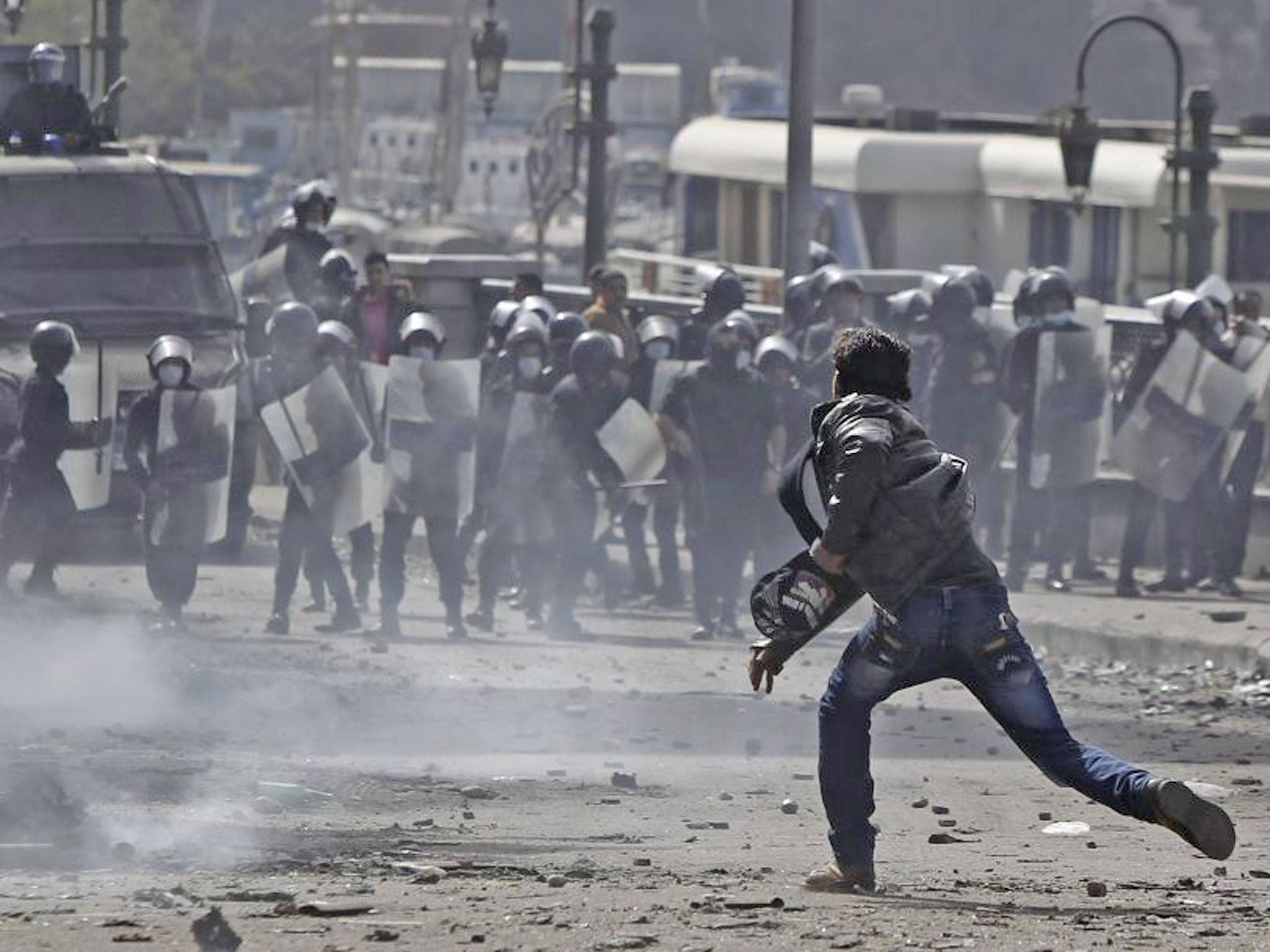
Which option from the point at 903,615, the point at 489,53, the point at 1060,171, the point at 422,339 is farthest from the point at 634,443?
the point at 1060,171

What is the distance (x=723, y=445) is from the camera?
15211 millimetres

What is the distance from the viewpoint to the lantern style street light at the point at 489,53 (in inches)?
941

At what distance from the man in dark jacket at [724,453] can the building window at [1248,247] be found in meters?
14.2

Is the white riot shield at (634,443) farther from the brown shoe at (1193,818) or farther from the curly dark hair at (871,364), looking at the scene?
the brown shoe at (1193,818)

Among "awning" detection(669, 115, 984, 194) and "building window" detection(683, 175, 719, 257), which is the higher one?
"awning" detection(669, 115, 984, 194)

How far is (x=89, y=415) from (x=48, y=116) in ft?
11.3

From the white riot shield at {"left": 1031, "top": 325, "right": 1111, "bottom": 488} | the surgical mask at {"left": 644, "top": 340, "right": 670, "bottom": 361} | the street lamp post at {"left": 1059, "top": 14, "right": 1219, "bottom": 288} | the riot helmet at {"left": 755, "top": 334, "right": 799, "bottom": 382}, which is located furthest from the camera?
the street lamp post at {"left": 1059, "top": 14, "right": 1219, "bottom": 288}

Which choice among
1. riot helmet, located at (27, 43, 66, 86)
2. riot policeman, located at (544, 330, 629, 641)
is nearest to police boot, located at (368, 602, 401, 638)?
riot policeman, located at (544, 330, 629, 641)

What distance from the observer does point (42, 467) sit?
14.9 meters

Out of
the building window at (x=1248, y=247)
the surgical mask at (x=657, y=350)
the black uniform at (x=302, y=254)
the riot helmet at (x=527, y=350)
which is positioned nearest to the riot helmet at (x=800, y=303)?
the surgical mask at (x=657, y=350)

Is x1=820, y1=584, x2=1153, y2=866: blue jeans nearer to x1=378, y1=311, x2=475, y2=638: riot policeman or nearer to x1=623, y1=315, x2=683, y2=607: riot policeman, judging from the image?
x1=378, y1=311, x2=475, y2=638: riot policeman

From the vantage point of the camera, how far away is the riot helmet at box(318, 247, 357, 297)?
18.0m

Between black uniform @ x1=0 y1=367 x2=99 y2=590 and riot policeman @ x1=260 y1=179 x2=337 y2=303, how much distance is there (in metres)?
3.94

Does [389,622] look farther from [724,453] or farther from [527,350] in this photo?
[724,453]
